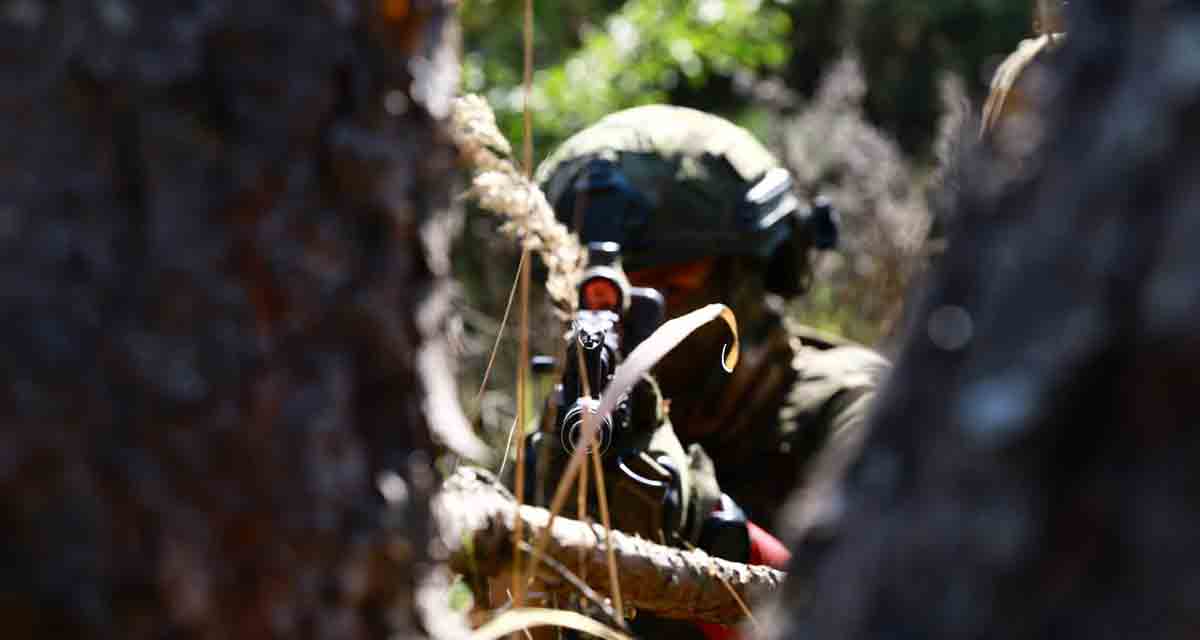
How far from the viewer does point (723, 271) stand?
3768 mm

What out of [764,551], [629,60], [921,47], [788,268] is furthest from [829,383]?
[921,47]

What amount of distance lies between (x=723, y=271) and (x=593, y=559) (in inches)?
95.1

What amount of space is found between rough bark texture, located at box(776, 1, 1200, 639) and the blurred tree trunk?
0.29 metres

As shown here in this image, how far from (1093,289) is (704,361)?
2882 mm

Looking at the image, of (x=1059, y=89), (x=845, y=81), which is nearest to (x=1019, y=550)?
(x=1059, y=89)

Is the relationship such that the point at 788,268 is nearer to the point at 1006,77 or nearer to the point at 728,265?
the point at 728,265

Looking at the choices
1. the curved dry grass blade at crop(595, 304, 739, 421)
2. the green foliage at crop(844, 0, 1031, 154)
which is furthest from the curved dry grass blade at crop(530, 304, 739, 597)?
the green foliage at crop(844, 0, 1031, 154)

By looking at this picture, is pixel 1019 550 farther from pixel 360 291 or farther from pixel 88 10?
pixel 88 10

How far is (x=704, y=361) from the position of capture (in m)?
3.55

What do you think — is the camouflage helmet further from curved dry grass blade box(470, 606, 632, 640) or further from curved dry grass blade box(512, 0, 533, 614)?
curved dry grass blade box(470, 606, 632, 640)

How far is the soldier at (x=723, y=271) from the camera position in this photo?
3.55 metres

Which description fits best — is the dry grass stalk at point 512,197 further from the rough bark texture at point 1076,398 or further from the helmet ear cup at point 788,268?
the helmet ear cup at point 788,268

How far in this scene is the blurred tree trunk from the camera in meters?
0.75

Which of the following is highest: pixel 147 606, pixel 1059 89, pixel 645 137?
pixel 1059 89
